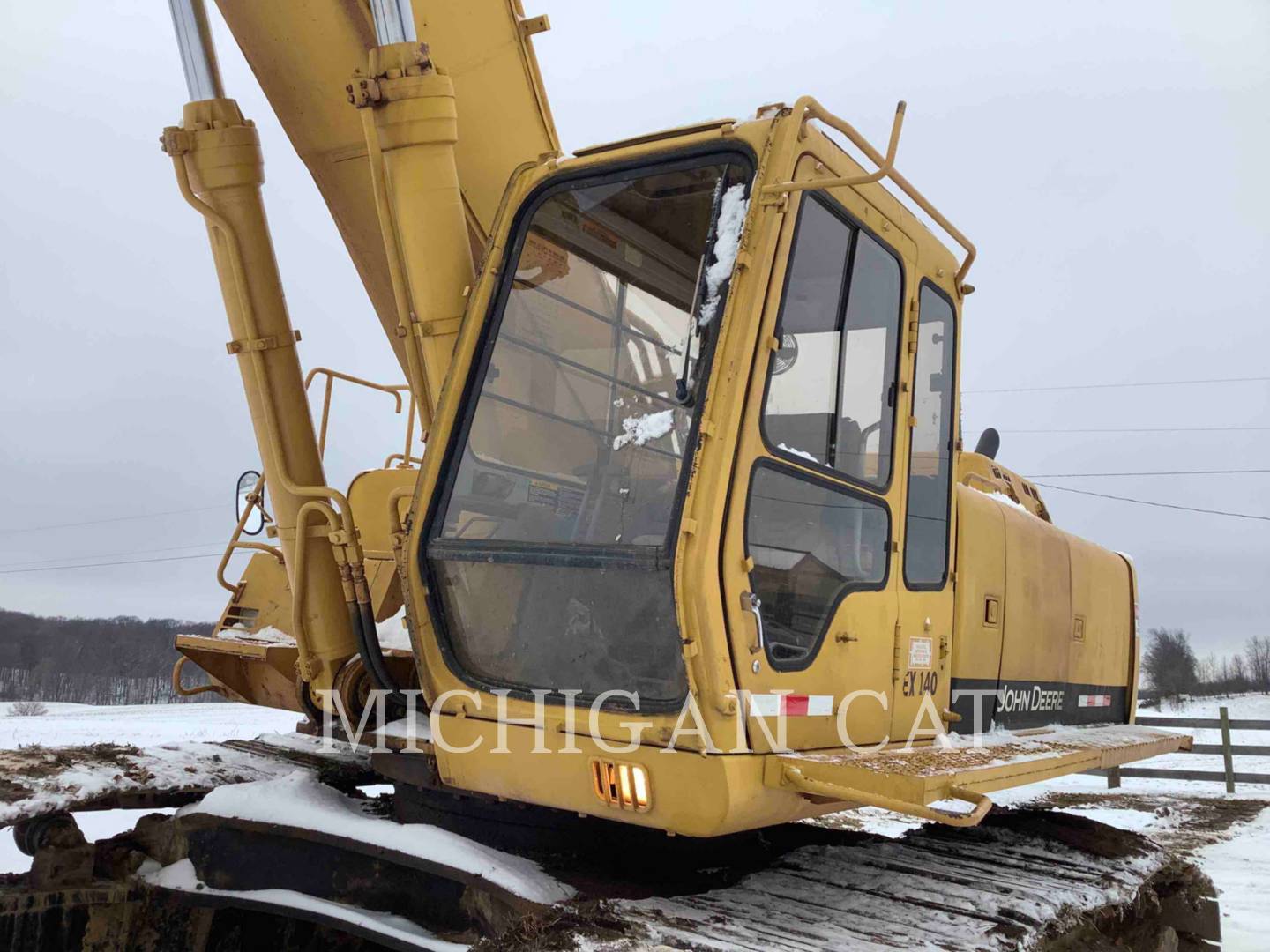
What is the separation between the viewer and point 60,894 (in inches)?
149

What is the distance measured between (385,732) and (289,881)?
1.94 feet

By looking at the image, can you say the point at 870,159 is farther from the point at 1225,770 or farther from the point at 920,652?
the point at 1225,770

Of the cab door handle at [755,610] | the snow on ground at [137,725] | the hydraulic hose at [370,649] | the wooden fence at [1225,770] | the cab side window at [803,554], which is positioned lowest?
the snow on ground at [137,725]

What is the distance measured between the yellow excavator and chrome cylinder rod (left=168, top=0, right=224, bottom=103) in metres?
0.01

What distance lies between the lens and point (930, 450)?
3.74 metres

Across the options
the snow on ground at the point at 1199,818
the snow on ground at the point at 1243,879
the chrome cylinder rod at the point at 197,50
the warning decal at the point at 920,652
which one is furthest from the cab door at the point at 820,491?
the snow on ground at the point at 1243,879

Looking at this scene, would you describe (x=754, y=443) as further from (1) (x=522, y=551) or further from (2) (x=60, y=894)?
(2) (x=60, y=894)

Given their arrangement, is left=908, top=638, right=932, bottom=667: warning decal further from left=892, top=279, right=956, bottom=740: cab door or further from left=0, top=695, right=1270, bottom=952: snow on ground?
left=0, top=695, right=1270, bottom=952: snow on ground

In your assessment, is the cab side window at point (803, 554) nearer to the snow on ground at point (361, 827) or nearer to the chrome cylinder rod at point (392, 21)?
the snow on ground at point (361, 827)

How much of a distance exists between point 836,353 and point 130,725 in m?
19.1

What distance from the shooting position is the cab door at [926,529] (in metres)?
3.49

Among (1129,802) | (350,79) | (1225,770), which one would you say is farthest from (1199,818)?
(350,79)

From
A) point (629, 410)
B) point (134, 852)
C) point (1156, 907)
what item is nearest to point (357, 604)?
point (629, 410)

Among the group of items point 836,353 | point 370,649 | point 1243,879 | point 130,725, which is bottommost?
point 130,725
